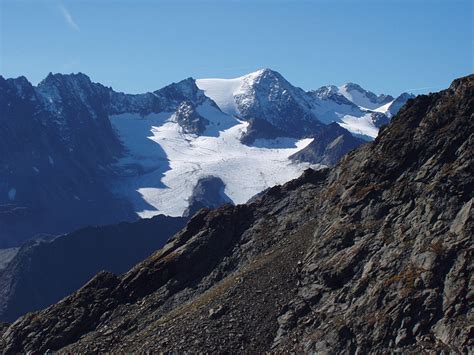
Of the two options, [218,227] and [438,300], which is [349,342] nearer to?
[438,300]

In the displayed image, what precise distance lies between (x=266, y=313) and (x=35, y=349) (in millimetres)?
31547

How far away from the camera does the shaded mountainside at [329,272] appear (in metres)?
80.8

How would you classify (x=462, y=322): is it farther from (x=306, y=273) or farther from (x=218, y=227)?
(x=218, y=227)

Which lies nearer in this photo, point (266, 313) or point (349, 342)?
point (349, 342)

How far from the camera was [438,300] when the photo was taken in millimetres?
78438

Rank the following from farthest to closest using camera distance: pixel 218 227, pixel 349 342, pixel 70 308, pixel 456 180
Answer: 1. pixel 218 227
2. pixel 70 308
3. pixel 456 180
4. pixel 349 342

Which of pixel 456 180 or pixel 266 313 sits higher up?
pixel 456 180

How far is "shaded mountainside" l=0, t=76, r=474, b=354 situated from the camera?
265 ft

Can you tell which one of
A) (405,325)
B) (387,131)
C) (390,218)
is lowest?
(405,325)

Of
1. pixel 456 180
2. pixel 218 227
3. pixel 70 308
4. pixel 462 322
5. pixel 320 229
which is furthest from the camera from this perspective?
pixel 218 227

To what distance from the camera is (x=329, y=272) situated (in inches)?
3600

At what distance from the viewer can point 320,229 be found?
10175cm

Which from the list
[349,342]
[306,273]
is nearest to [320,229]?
[306,273]

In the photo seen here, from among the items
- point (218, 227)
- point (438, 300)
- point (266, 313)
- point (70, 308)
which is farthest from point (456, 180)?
point (70, 308)
